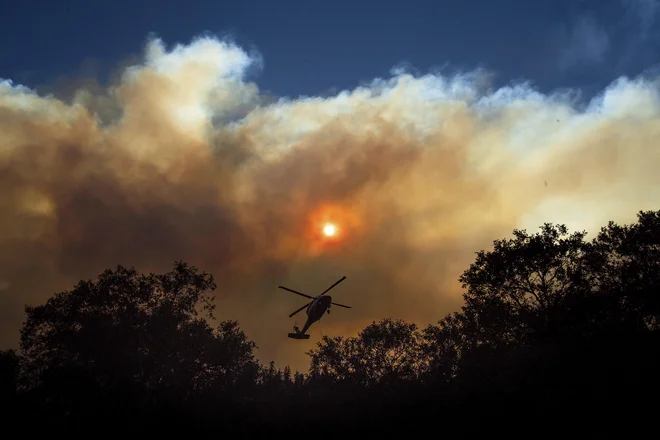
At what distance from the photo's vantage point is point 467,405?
23.5m

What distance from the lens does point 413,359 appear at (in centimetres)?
7019

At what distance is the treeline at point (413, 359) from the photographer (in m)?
23.3

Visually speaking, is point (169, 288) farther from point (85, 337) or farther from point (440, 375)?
point (440, 375)

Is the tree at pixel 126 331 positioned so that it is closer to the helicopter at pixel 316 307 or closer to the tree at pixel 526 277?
the helicopter at pixel 316 307

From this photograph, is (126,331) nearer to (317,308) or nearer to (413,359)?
(317,308)

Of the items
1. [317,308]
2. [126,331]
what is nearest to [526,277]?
[317,308]

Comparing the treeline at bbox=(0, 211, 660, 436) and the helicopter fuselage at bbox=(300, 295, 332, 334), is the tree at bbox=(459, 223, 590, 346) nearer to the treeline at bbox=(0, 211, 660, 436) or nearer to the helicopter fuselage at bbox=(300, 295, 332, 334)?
the treeline at bbox=(0, 211, 660, 436)

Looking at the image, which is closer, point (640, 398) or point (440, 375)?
point (640, 398)

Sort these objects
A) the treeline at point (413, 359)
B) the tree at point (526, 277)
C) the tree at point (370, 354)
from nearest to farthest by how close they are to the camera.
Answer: the treeline at point (413, 359) → the tree at point (526, 277) → the tree at point (370, 354)

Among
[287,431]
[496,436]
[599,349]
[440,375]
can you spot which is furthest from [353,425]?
[599,349]

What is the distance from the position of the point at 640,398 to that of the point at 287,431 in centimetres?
1956

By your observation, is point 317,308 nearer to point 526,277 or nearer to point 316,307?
→ point 316,307

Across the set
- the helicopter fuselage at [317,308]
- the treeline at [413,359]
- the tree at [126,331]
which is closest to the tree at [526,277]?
the treeline at [413,359]

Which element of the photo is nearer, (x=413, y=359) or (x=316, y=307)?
(x=316, y=307)
